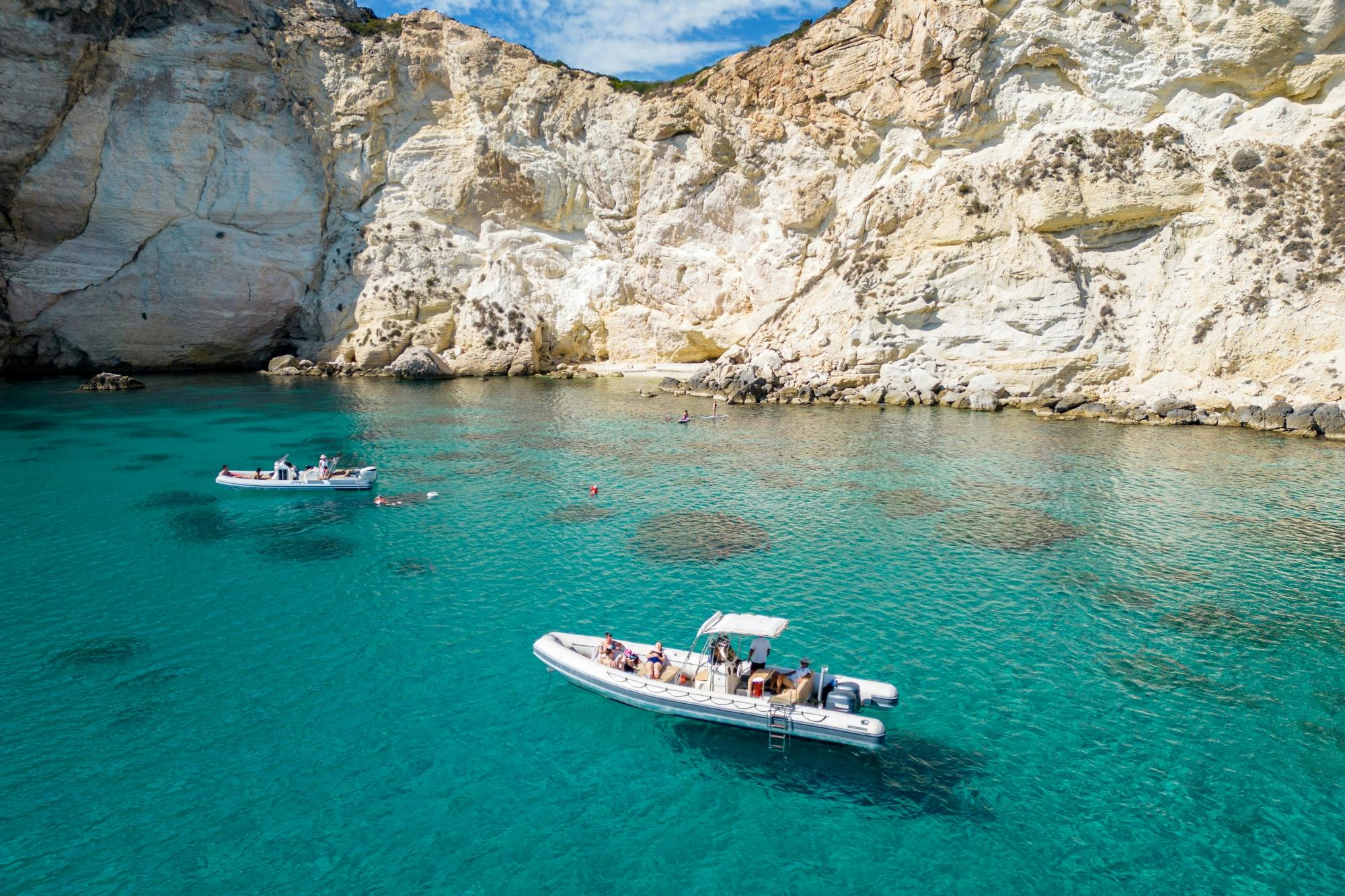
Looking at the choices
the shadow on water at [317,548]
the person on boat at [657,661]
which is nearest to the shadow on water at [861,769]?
the person on boat at [657,661]

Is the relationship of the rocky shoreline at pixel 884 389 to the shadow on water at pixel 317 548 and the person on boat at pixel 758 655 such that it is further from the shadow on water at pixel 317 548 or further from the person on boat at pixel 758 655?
the person on boat at pixel 758 655

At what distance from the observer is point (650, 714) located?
17609 millimetres

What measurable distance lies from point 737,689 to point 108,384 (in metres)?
69.3

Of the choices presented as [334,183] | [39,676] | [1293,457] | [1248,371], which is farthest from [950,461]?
[334,183]

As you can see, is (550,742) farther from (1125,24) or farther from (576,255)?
(576,255)

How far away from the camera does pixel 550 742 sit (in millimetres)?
16312

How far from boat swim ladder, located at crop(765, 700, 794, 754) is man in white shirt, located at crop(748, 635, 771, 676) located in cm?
119

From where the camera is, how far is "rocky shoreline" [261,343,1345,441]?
4678 centimetres


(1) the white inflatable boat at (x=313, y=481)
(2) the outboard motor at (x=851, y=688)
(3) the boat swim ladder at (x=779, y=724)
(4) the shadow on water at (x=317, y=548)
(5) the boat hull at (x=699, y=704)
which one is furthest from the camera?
(1) the white inflatable boat at (x=313, y=481)

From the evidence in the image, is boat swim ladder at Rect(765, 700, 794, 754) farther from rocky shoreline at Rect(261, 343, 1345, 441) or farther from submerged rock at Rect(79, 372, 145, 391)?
submerged rock at Rect(79, 372, 145, 391)

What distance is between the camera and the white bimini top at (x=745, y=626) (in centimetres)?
1716

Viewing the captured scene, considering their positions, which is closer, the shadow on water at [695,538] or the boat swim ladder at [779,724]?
the boat swim ladder at [779,724]

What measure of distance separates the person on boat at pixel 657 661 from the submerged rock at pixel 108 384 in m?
66.2

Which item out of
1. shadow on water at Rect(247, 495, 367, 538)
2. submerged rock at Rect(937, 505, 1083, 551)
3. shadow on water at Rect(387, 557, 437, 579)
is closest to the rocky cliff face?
submerged rock at Rect(937, 505, 1083, 551)
